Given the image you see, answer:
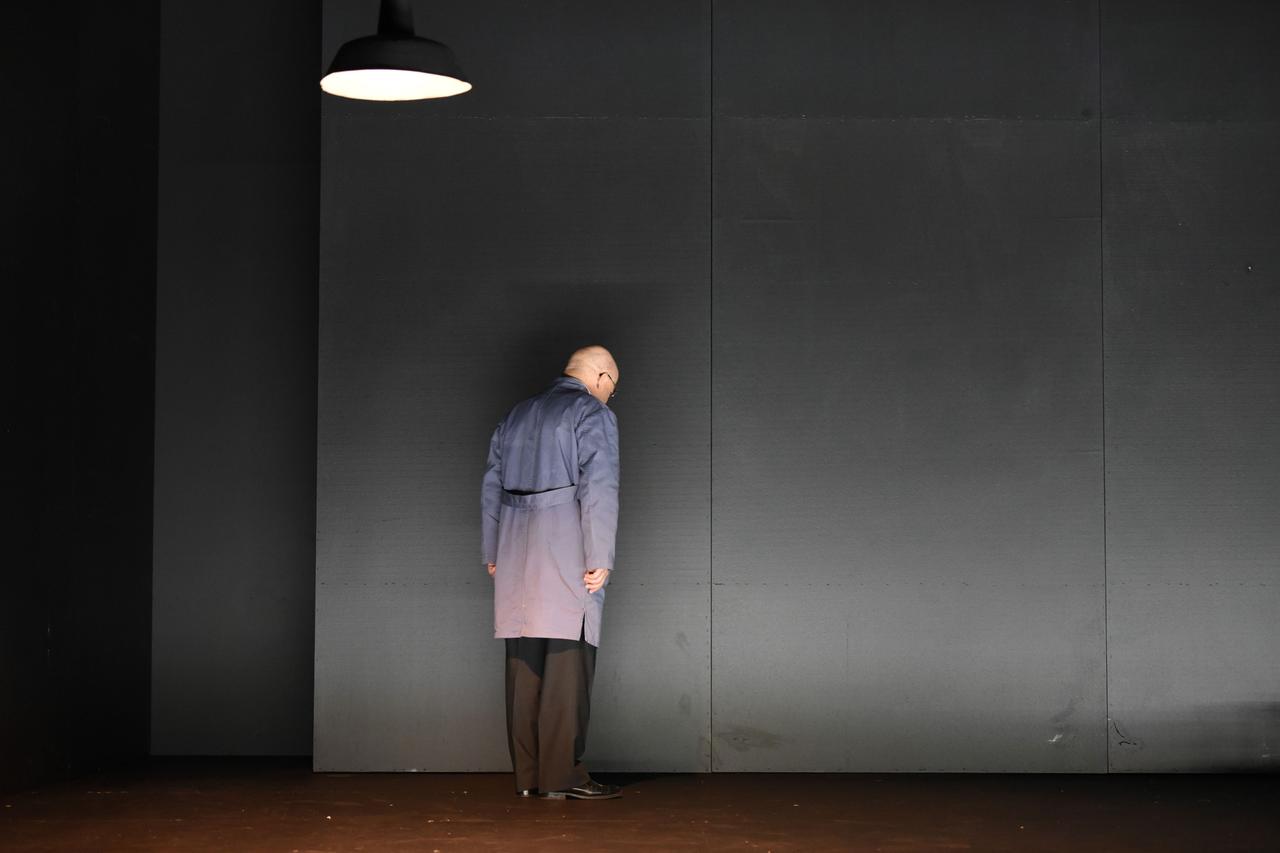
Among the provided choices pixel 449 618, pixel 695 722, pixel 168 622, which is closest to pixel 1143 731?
pixel 695 722

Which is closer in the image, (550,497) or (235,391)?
(550,497)

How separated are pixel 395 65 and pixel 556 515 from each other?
1.64m

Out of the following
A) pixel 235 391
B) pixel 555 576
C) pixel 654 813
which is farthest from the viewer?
pixel 235 391

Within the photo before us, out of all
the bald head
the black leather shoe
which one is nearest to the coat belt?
the bald head

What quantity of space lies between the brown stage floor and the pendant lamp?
2.12m

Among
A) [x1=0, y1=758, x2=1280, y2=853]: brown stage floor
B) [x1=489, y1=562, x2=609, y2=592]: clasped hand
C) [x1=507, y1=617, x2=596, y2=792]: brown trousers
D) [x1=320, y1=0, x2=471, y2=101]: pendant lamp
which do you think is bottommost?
[x1=0, y1=758, x2=1280, y2=853]: brown stage floor

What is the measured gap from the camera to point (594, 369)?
4902mm

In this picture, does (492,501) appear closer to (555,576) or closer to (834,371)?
(555,576)

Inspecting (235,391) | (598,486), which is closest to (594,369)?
(598,486)

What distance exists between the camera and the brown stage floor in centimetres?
408

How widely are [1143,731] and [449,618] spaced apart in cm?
256

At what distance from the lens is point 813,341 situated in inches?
207

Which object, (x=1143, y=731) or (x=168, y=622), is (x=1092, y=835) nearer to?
(x=1143, y=731)

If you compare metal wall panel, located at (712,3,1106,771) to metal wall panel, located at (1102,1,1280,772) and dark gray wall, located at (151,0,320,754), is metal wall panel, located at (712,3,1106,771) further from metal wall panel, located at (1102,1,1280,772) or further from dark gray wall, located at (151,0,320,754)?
dark gray wall, located at (151,0,320,754)
